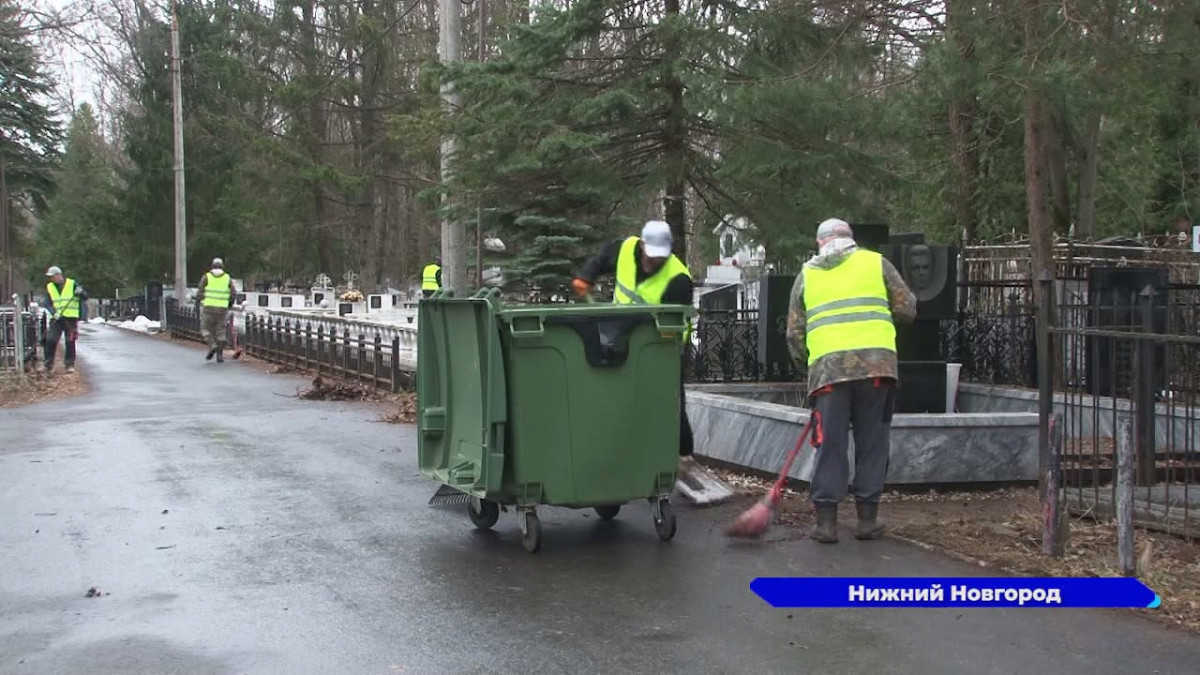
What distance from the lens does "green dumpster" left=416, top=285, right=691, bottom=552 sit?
6.14 metres

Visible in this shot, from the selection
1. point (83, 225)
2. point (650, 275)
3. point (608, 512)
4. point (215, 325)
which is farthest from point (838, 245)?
point (83, 225)

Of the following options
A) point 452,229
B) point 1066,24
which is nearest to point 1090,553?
point 1066,24

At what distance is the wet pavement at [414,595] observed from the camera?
4.59 meters

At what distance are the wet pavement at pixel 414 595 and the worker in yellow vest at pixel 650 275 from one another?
1365mm

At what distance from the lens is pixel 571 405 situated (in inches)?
245

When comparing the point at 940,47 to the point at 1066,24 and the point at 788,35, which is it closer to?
the point at 1066,24

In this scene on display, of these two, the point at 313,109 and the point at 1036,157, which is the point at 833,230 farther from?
the point at 313,109

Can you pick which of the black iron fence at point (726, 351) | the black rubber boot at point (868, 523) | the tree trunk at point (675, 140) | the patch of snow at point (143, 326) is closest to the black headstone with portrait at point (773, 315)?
the black iron fence at point (726, 351)

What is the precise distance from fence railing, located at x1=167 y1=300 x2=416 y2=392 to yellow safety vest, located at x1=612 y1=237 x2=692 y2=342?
8356 millimetres

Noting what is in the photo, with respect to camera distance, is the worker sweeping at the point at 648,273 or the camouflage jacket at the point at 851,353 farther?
the worker sweeping at the point at 648,273

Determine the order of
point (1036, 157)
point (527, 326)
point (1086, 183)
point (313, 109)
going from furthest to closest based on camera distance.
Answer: point (313, 109) → point (1086, 183) → point (1036, 157) → point (527, 326)

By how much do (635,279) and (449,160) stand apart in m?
6.38

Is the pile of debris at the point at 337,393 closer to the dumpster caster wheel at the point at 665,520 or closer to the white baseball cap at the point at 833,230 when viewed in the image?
the dumpster caster wheel at the point at 665,520

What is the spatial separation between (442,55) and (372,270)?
28.2 meters
